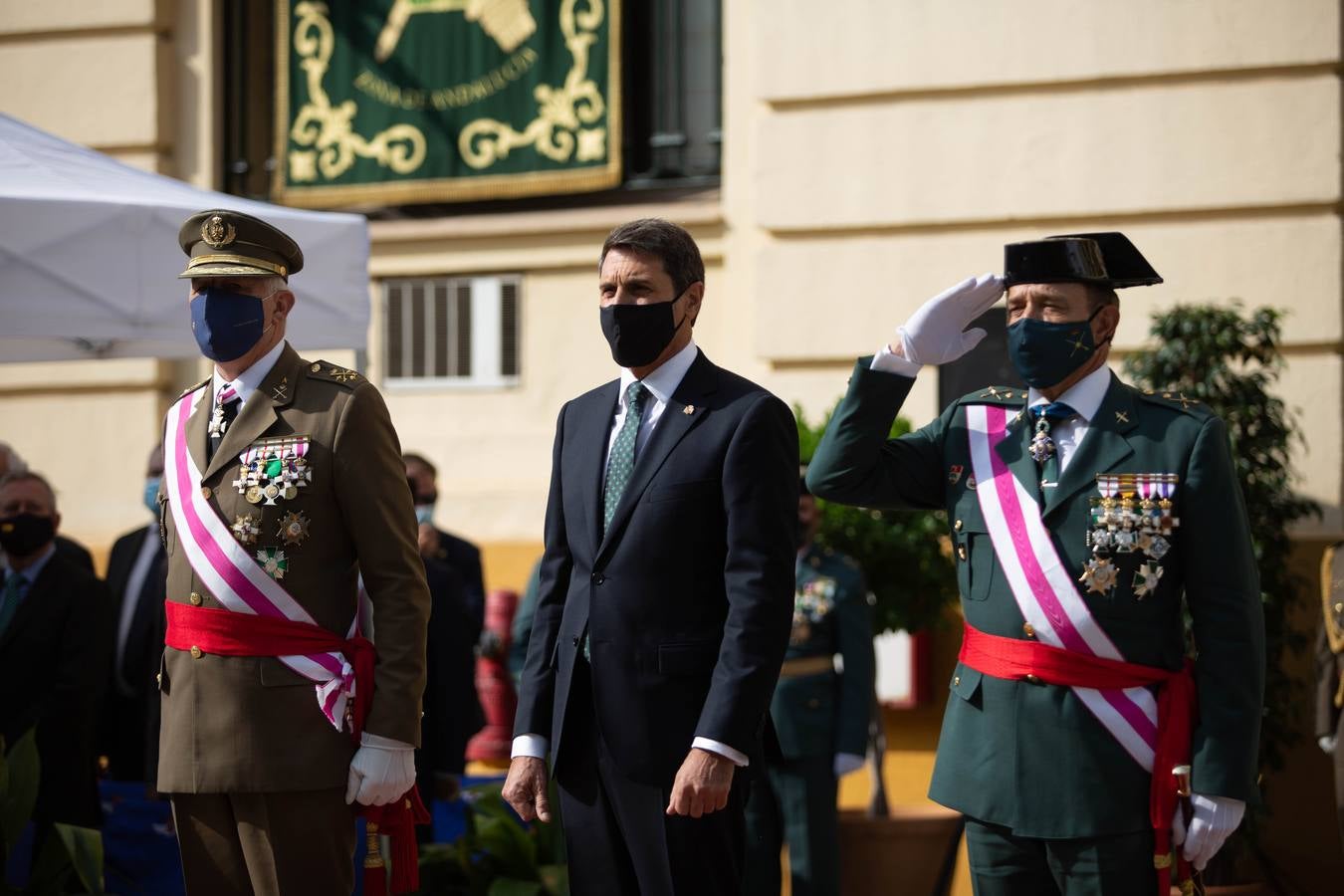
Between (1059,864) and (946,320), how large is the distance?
3.90 feet

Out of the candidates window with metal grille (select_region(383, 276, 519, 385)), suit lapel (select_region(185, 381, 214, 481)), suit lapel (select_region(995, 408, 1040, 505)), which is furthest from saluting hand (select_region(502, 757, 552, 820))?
window with metal grille (select_region(383, 276, 519, 385))

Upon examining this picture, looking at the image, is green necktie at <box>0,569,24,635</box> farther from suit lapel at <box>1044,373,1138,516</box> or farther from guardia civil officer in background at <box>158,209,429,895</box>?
suit lapel at <box>1044,373,1138,516</box>

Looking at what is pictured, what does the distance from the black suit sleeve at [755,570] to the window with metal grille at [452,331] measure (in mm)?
5811

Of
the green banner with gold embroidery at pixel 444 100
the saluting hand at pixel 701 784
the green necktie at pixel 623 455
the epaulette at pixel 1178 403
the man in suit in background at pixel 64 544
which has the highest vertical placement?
the green banner with gold embroidery at pixel 444 100

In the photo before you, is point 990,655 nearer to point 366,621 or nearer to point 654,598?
point 654,598

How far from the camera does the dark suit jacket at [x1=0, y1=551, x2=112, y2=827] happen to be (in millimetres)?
5762

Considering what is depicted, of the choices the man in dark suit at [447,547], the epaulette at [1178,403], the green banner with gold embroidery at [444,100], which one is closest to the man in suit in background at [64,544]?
the man in dark suit at [447,547]

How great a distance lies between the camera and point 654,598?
3.38 metres

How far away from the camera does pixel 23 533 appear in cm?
602

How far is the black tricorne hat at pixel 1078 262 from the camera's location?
12.0 feet

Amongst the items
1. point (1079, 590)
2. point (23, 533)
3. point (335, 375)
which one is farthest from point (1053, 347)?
point (23, 533)

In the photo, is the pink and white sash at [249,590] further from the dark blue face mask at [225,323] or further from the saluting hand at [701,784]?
the saluting hand at [701,784]

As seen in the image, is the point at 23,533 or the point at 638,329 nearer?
the point at 638,329

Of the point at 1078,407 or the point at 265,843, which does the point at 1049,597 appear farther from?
the point at 265,843
